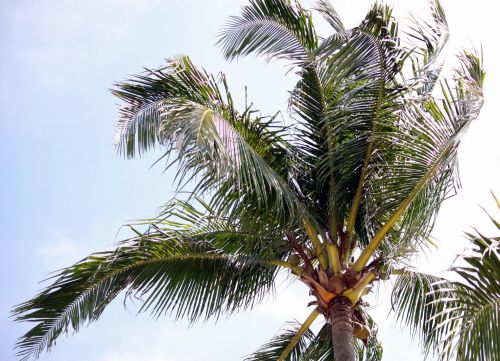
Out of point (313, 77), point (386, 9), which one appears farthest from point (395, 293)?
point (386, 9)

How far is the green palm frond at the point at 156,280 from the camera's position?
8.13 meters

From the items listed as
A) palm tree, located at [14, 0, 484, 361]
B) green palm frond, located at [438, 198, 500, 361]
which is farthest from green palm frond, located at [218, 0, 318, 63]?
green palm frond, located at [438, 198, 500, 361]

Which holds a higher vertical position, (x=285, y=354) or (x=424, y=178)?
(x=424, y=178)

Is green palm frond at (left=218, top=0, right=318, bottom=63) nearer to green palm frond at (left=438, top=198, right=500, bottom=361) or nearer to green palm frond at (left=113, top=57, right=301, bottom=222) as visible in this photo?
green palm frond at (left=113, top=57, right=301, bottom=222)

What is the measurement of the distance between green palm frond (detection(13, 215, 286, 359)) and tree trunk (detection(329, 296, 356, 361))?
1019 mm

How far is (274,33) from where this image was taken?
28.3 feet

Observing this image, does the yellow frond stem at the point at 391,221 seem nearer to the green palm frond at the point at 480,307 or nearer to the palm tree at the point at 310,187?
the palm tree at the point at 310,187

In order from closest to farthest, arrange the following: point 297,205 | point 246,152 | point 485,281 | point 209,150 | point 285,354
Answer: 1. point 485,281
2. point 209,150
3. point 246,152
4. point 297,205
5. point 285,354

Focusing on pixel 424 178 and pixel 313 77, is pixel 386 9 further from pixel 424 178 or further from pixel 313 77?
pixel 424 178

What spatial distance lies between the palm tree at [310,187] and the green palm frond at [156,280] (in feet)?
0.04

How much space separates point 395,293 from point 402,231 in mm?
933

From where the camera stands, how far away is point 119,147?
7.94 meters

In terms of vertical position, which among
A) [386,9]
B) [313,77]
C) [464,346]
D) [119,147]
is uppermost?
[386,9]

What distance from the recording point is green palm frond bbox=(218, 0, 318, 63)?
337 inches
